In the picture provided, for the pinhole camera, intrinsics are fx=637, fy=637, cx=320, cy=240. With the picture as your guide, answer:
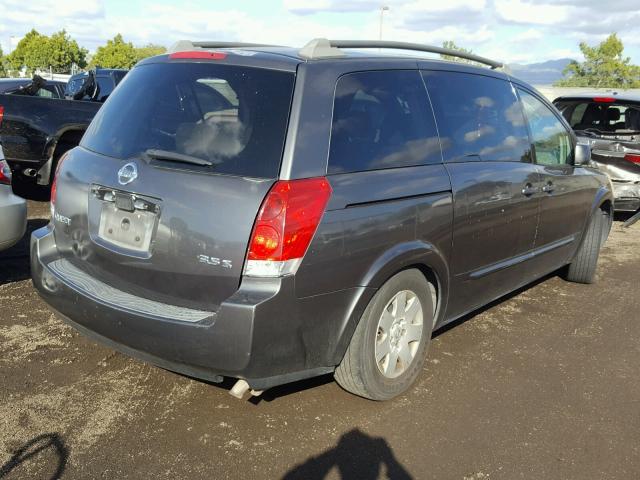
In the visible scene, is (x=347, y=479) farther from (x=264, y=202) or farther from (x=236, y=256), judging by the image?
(x=264, y=202)

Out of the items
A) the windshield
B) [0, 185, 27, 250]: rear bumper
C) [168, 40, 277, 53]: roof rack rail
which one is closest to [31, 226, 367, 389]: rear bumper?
[168, 40, 277, 53]: roof rack rail

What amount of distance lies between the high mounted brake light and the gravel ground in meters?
1.74

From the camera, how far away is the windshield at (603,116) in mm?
8367

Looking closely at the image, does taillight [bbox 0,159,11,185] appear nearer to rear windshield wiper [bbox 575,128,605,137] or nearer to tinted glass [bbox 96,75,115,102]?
tinted glass [bbox 96,75,115,102]

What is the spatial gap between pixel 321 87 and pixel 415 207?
31.0 inches

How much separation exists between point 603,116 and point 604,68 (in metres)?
42.8

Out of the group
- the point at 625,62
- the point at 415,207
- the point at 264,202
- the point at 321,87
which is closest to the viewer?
the point at 264,202

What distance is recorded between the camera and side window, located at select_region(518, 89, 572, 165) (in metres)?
4.62

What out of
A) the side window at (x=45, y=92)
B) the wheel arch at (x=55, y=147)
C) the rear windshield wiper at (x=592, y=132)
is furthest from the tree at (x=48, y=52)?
the rear windshield wiper at (x=592, y=132)

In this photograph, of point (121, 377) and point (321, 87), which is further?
point (121, 377)

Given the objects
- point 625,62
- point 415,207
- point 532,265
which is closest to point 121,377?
point 415,207

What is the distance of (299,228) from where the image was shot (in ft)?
8.91

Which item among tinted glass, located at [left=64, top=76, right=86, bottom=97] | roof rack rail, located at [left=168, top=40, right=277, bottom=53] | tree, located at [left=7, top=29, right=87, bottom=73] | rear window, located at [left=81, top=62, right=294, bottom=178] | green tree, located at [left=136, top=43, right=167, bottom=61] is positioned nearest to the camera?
rear window, located at [left=81, top=62, right=294, bottom=178]

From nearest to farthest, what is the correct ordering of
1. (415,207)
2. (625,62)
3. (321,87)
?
(321,87) < (415,207) < (625,62)
